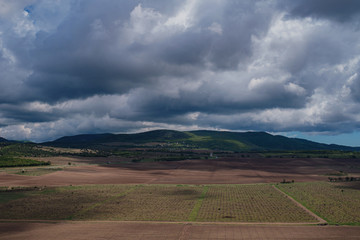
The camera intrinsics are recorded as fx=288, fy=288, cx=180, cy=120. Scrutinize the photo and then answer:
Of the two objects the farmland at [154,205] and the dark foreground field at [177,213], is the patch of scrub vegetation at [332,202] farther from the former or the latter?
the farmland at [154,205]

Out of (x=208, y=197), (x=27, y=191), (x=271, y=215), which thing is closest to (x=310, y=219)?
(x=271, y=215)

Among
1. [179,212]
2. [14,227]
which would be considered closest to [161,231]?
[179,212]

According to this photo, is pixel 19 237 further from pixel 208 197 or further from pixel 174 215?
pixel 208 197

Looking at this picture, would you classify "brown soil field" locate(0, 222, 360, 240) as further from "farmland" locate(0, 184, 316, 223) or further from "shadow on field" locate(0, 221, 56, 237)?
"farmland" locate(0, 184, 316, 223)

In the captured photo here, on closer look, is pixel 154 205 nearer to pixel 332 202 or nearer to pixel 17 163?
pixel 332 202

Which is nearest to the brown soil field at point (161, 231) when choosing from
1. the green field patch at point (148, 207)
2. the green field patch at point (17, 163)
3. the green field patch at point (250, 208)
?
the green field patch at point (148, 207)

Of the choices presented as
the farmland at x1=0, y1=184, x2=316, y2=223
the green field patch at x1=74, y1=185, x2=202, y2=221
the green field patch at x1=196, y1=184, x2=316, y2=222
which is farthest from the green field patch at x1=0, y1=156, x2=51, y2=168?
the green field patch at x1=196, y1=184, x2=316, y2=222
